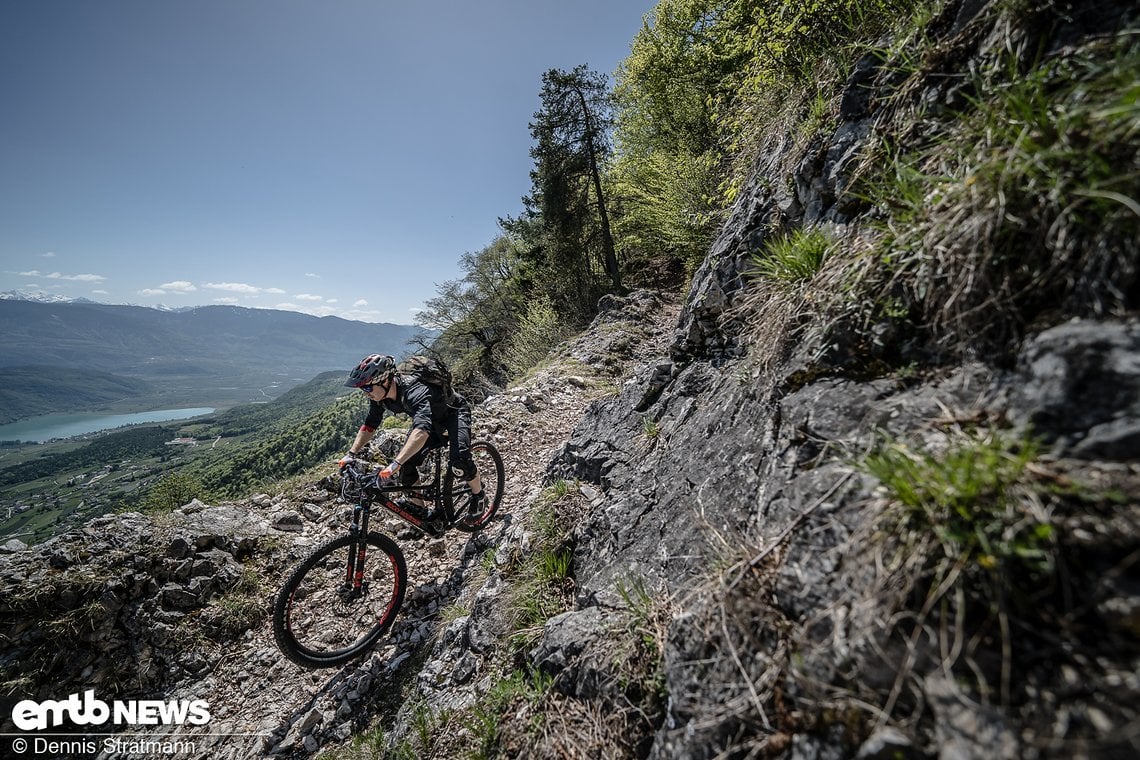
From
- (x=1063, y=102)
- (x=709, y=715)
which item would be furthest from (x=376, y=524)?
(x=1063, y=102)

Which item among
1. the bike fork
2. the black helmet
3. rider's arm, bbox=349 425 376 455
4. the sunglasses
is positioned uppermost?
the black helmet

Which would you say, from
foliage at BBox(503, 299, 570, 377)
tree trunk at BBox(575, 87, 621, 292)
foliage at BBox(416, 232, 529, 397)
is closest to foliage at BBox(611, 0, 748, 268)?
tree trunk at BBox(575, 87, 621, 292)

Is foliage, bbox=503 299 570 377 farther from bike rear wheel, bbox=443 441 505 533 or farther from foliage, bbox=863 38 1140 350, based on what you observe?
foliage, bbox=863 38 1140 350

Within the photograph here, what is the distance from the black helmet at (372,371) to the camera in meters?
5.60

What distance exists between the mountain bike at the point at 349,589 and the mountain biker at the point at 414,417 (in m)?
0.36

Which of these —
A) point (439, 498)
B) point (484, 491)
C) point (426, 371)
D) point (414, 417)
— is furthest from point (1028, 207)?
point (484, 491)

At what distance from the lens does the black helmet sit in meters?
5.60

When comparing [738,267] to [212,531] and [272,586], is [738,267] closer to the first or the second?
[272,586]

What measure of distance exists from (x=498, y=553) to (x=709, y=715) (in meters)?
3.75

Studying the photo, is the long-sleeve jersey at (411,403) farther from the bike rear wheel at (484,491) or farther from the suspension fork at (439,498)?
the bike rear wheel at (484,491)

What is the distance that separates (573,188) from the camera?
22.5 metres

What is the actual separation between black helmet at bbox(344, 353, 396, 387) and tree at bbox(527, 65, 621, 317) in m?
18.0

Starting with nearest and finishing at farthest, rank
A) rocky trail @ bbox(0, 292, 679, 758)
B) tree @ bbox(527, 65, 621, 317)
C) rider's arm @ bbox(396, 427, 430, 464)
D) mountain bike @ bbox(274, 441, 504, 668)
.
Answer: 1. rocky trail @ bbox(0, 292, 679, 758)
2. mountain bike @ bbox(274, 441, 504, 668)
3. rider's arm @ bbox(396, 427, 430, 464)
4. tree @ bbox(527, 65, 621, 317)

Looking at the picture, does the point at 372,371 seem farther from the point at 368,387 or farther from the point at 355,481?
the point at 355,481
